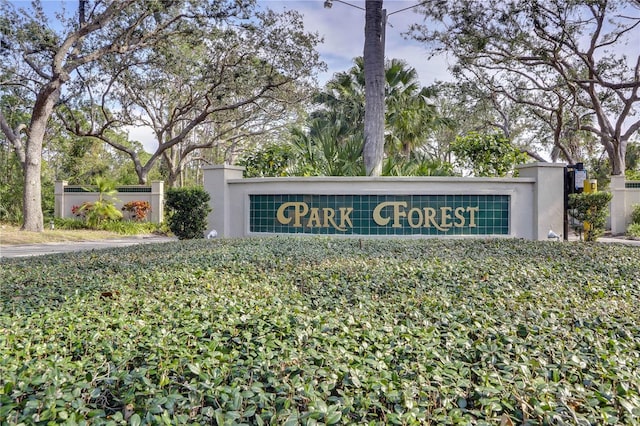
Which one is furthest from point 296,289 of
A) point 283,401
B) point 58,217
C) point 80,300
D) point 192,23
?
point 58,217

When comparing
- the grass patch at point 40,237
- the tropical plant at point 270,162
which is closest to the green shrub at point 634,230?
the tropical plant at point 270,162

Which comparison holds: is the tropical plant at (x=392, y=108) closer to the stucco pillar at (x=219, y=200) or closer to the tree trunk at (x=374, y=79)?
the tree trunk at (x=374, y=79)

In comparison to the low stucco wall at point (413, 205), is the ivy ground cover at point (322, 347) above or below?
below

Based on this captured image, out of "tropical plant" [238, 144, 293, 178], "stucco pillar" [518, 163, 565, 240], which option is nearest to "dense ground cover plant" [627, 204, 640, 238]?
"stucco pillar" [518, 163, 565, 240]

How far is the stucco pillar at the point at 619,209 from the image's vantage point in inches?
773

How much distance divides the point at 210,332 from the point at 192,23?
19.3 metres

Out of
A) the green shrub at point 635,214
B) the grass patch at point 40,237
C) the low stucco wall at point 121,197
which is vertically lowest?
the grass patch at point 40,237

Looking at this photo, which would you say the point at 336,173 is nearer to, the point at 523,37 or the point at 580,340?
the point at 580,340

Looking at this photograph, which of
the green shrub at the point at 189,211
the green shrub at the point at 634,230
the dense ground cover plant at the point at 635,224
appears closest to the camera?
the green shrub at the point at 189,211

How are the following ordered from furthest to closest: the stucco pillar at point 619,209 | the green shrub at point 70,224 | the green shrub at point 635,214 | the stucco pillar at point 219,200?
the green shrub at point 70,224 → the stucco pillar at point 619,209 → the green shrub at point 635,214 → the stucco pillar at point 219,200

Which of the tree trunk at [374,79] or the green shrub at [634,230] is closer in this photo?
the tree trunk at [374,79]

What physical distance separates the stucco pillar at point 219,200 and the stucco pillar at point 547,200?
6.36m

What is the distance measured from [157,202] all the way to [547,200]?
1813 cm

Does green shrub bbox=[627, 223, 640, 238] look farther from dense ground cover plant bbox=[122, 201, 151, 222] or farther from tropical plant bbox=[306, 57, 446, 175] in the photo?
dense ground cover plant bbox=[122, 201, 151, 222]
